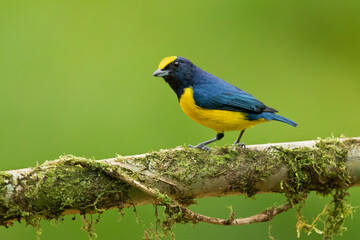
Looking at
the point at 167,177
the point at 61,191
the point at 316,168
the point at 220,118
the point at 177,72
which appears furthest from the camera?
the point at 177,72

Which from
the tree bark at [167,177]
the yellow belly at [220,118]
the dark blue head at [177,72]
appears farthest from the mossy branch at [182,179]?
the dark blue head at [177,72]

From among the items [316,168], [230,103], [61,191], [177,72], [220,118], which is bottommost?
[61,191]

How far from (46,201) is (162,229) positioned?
2.37 feet

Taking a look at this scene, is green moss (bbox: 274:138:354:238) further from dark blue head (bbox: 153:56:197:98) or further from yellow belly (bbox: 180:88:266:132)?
dark blue head (bbox: 153:56:197:98)

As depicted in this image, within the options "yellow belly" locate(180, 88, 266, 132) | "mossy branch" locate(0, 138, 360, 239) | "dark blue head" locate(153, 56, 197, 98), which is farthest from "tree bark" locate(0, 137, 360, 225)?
"dark blue head" locate(153, 56, 197, 98)

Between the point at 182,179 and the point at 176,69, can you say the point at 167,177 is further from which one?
the point at 176,69

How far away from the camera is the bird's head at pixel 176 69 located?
15.4ft

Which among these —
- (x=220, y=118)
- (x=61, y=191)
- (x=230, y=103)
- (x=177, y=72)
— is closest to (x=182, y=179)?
(x=61, y=191)

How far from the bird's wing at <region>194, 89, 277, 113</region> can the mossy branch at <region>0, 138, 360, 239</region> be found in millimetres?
772

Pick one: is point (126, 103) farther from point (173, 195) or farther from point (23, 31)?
point (173, 195)

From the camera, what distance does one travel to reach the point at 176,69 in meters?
4.72

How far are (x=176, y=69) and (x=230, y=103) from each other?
1.89 ft

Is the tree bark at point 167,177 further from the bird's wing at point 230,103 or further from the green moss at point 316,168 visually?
the bird's wing at point 230,103

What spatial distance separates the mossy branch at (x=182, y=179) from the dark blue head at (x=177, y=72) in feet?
4.06
